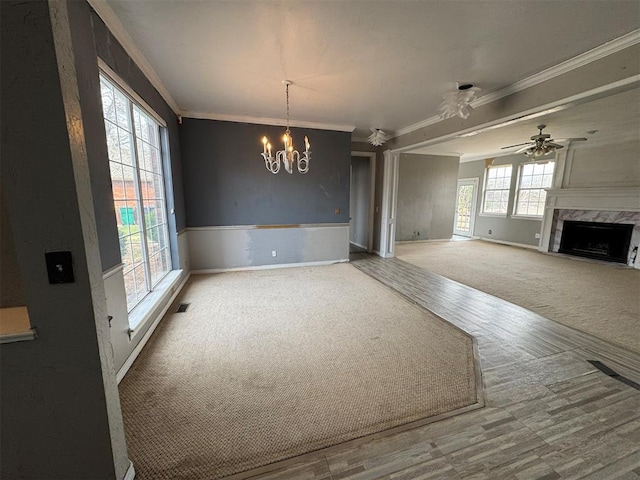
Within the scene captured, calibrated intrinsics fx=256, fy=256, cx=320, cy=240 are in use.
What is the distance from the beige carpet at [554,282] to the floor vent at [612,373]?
1.93 feet

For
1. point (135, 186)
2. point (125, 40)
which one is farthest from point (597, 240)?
point (125, 40)

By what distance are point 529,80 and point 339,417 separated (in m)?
3.85

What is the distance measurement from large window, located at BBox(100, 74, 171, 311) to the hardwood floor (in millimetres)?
2341

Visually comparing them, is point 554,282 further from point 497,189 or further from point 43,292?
point 43,292

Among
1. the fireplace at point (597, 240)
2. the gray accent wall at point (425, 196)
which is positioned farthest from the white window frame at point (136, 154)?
the fireplace at point (597, 240)

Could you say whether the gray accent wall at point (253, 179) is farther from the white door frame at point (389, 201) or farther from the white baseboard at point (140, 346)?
the white baseboard at point (140, 346)

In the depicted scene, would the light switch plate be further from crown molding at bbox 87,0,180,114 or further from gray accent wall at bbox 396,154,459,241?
gray accent wall at bbox 396,154,459,241

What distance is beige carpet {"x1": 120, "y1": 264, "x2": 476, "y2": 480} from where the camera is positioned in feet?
4.69

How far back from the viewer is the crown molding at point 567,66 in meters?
2.13

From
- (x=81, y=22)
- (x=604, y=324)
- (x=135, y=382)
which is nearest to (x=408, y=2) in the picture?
(x=81, y=22)

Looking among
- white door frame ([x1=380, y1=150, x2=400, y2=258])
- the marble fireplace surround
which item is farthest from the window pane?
the marble fireplace surround

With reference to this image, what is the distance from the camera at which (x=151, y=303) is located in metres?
2.72

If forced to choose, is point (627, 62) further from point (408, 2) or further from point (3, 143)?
point (3, 143)

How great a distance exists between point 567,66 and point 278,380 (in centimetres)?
396
